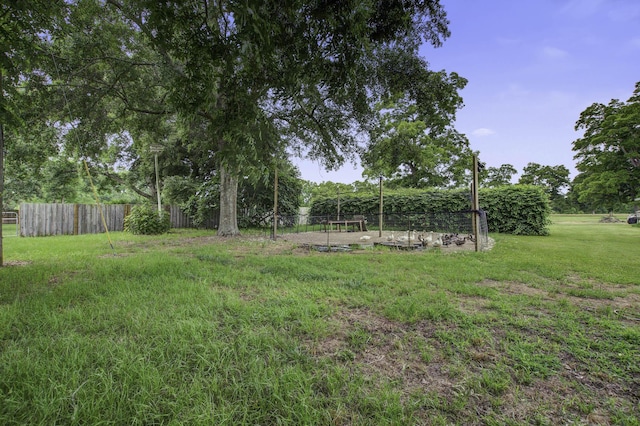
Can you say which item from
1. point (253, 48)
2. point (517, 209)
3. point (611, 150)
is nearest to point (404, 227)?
point (517, 209)

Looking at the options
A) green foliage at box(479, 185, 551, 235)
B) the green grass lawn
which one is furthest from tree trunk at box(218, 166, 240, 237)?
green foliage at box(479, 185, 551, 235)

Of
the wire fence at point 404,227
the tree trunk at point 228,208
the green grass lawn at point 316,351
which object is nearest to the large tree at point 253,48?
the green grass lawn at point 316,351

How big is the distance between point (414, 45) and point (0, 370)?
7.72 metres

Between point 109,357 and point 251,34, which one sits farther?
point 251,34

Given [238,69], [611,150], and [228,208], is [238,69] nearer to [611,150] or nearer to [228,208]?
[228,208]

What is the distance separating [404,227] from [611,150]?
21.3 m

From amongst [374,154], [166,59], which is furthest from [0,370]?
[374,154]

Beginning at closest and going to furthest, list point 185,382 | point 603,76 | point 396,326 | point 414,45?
point 185,382
point 396,326
point 414,45
point 603,76

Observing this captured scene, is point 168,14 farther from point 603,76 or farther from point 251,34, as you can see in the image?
point 603,76

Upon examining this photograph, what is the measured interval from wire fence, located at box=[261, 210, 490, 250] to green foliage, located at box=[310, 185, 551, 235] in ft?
4.13

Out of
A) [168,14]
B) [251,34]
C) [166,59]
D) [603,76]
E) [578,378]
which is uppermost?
[603,76]

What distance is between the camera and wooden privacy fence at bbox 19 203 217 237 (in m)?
9.70

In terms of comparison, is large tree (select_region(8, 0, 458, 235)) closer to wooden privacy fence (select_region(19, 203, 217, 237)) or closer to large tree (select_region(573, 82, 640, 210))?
wooden privacy fence (select_region(19, 203, 217, 237))

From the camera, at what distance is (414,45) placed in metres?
6.24
